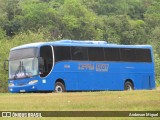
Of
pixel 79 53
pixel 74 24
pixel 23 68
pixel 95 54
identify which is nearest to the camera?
pixel 23 68

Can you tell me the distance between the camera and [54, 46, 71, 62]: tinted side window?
1100 inches

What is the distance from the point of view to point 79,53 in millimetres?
29469

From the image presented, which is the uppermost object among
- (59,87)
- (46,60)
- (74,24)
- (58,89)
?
(74,24)

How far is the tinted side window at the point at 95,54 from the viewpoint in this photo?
29953mm

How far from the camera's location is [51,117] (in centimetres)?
1141

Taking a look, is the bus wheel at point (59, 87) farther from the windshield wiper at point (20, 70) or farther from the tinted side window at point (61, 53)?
the windshield wiper at point (20, 70)

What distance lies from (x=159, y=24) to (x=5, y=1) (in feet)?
105

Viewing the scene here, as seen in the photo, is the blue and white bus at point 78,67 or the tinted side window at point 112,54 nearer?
the blue and white bus at point 78,67

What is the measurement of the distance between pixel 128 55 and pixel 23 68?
7.66 metres

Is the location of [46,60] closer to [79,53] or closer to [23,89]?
[23,89]

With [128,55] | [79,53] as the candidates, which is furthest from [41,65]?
[128,55]

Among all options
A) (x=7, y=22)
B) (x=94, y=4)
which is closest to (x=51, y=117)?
(x=7, y=22)

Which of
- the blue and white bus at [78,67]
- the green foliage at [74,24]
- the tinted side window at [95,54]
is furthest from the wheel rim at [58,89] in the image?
the green foliage at [74,24]

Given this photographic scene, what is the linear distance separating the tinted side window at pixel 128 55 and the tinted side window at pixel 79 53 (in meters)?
3.05
